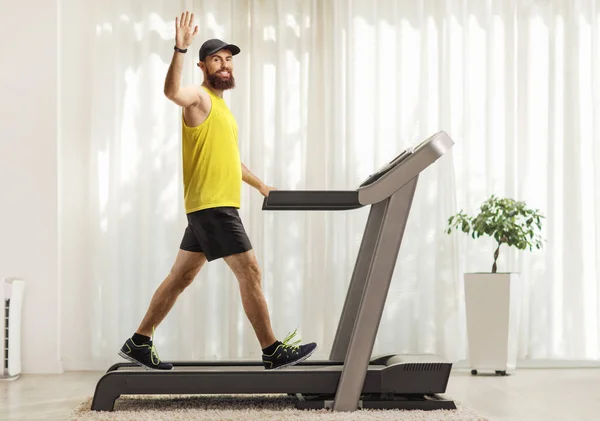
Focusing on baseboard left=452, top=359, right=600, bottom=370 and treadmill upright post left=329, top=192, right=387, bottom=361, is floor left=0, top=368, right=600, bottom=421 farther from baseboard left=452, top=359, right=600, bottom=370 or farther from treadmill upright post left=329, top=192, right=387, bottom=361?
treadmill upright post left=329, top=192, right=387, bottom=361

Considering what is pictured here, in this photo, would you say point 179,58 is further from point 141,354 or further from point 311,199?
point 141,354

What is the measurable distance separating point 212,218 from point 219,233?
65 millimetres

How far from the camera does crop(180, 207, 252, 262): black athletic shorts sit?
302 centimetres

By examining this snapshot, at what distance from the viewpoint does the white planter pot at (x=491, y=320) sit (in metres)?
4.27

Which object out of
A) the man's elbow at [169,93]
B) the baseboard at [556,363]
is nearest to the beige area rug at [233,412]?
the man's elbow at [169,93]

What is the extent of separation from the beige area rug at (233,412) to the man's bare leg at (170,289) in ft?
0.94

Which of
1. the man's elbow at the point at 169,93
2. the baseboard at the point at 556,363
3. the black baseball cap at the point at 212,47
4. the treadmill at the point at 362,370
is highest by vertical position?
the black baseball cap at the point at 212,47

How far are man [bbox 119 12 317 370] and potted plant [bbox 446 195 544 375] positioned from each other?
1533mm

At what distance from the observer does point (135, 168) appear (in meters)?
4.69

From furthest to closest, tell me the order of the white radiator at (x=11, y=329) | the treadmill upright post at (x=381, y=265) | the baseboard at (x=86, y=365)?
the baseboard at (x=86, y=365) → the white radiator at (x=11, y=329) → the treadmill upright post at (x=381, y=265)

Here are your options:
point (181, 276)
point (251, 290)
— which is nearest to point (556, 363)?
point (251, 290)

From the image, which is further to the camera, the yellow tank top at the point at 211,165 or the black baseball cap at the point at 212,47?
the black baseball cap at the point at 212,47

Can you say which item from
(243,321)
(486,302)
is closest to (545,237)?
(486,302)

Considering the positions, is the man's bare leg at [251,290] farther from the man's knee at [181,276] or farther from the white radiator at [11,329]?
the white radiator at [11,329]
